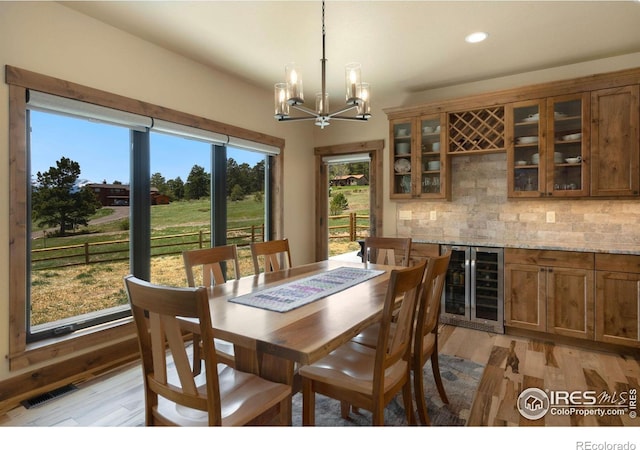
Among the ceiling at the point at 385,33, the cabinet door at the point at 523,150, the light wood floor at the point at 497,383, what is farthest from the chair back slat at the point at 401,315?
the cabinet door at the point at 523,150

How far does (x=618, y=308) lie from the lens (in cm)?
301

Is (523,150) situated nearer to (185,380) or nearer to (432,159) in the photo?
(432,159)

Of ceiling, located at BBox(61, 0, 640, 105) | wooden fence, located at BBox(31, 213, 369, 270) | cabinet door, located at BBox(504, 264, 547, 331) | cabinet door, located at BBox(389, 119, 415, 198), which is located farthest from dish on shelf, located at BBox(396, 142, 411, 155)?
cabinet door, located at BBox(504, 264, 547, 331)

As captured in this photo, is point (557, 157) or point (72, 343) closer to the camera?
point (72, 343)

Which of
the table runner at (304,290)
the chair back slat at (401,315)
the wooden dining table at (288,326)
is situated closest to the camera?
the wooden dining table at (288,326)

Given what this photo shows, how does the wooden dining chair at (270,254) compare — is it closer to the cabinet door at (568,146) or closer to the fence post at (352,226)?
the fence post at (352,226)

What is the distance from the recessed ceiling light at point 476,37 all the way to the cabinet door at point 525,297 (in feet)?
6.93

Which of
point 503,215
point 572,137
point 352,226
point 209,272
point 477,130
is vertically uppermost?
point 477,130

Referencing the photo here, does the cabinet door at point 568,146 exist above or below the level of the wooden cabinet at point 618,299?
above

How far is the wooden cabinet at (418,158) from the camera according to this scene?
4.05m

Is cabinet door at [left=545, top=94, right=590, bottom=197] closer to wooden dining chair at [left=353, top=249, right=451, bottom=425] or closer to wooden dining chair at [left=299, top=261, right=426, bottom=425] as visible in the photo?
wooden dining chair at [left=353, top=249, right=451, bottom=425]

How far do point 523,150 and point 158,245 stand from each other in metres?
3.78

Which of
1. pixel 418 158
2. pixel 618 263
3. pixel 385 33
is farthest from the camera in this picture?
pixel 418 158

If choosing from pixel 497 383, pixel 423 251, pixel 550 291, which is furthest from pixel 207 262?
pixel 550 291
